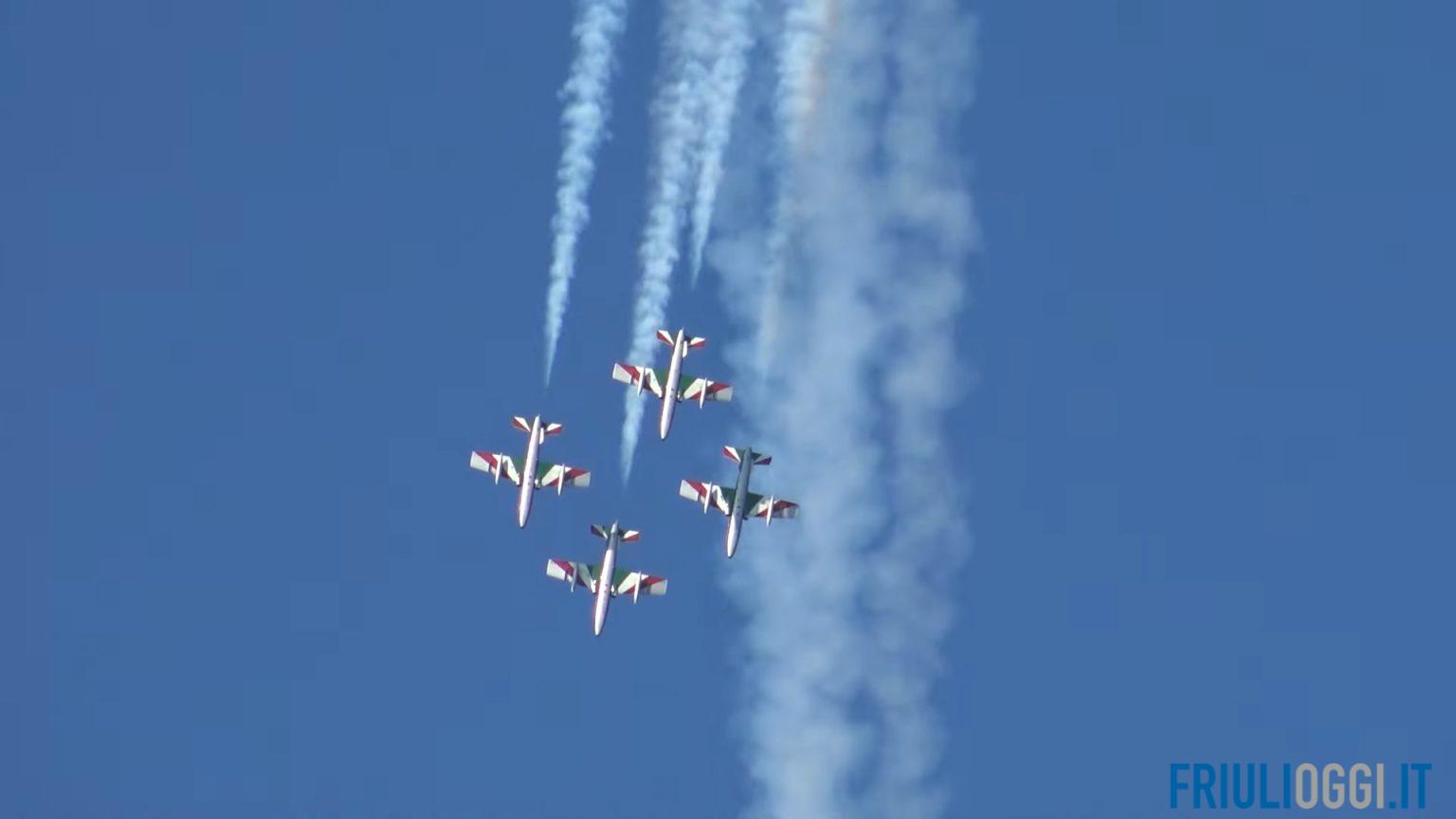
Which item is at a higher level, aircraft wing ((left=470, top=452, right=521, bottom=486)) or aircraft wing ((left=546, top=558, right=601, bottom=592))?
aircraft wing ((left=470, top=452, right=521, bottom=486))

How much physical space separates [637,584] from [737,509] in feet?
11.8

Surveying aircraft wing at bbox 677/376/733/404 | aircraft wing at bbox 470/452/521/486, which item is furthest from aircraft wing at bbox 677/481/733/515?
aircraft wing at bbox 470/452/521/486

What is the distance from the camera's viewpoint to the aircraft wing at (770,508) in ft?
226

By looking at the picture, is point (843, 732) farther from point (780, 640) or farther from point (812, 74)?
point (812, 74)

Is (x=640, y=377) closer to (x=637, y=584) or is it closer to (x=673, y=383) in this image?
(x=673, y=383)

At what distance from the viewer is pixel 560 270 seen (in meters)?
64.7

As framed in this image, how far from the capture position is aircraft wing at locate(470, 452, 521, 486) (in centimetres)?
7031

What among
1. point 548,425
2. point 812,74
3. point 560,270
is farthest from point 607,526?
point 812,74

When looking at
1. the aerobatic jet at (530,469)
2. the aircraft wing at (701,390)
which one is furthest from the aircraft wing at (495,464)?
the aircraft wing at (701,390)

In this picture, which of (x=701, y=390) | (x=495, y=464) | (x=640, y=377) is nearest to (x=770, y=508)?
(x=701, y=390)

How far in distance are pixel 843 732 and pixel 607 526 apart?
297 inches

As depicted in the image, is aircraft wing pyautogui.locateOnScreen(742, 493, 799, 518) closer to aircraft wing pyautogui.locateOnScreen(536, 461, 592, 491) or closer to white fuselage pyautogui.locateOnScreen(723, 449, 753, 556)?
white fuselage pyautogui.locateOnScreen(723, 449, 753, 556)

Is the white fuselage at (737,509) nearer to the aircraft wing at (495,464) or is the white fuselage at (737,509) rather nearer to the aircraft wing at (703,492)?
the aircraft wing at (703,492)

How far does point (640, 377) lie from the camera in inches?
2687
